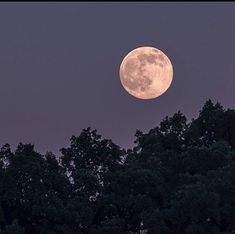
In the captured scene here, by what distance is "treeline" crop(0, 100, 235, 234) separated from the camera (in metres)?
44.5

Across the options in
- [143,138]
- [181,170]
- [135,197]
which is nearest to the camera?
[135,197]

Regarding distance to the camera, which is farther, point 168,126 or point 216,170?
point 168,126

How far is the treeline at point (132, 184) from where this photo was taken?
4453 cm

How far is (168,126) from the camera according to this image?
5434 centimetres

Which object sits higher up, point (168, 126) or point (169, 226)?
point (168, 126)

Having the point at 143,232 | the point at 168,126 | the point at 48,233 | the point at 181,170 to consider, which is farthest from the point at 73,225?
the point at 168,126

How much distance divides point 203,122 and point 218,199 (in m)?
11.3

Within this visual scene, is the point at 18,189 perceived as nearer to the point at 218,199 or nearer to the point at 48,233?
the point at 48,233

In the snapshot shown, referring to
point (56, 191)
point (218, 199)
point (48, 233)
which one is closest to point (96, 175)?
point (56, 191)

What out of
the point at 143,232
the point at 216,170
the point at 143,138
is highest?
the point at 143,138

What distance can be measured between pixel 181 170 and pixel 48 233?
1002 cm

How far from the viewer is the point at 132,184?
159 ft

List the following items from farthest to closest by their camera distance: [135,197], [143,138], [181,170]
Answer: [143,138] < [181,170] < [135,197]

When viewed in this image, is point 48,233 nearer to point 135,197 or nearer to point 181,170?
point 135,197
